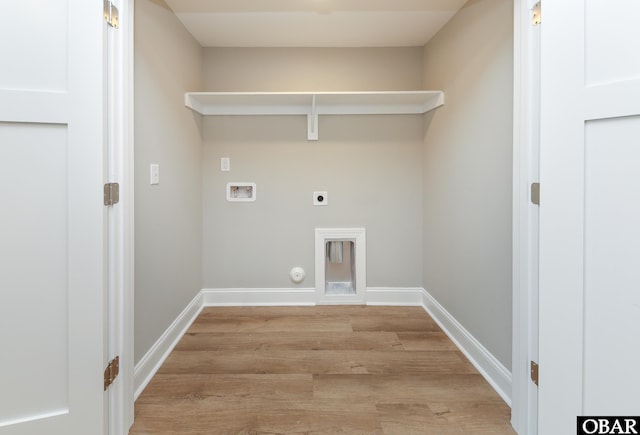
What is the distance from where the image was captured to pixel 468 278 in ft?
7.64

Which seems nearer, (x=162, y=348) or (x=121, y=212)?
(x=121, y=212)

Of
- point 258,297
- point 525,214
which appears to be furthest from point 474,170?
point 258,297

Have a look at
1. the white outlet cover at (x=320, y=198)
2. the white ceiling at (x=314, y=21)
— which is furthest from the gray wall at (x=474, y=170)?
the white outlet cover at (x=320, y=198)

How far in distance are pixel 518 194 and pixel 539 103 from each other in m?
0.39

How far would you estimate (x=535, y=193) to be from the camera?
145 centimetres

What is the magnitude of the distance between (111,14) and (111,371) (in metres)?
1.48

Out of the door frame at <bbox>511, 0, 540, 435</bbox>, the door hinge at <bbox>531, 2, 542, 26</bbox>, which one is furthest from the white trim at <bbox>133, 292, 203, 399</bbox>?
the door hinge at <bbox>531, 2, 542, 26</bbox>

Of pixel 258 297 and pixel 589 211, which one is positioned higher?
pixel 589 211

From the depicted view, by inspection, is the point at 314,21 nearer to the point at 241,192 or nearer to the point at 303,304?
the point at 241,192

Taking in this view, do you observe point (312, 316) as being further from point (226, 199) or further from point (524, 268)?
point (524, 268)

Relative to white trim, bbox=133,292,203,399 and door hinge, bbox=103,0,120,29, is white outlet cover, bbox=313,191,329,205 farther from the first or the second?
door hinge, bbox=103,0,120,29

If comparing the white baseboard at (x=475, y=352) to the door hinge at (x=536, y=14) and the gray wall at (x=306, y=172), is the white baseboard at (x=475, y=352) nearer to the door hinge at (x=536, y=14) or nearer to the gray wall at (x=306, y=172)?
the gray wall at (x=306, y=172)

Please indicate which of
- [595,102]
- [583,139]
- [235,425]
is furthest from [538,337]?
[235,425]

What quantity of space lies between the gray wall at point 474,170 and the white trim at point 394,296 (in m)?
0.31
